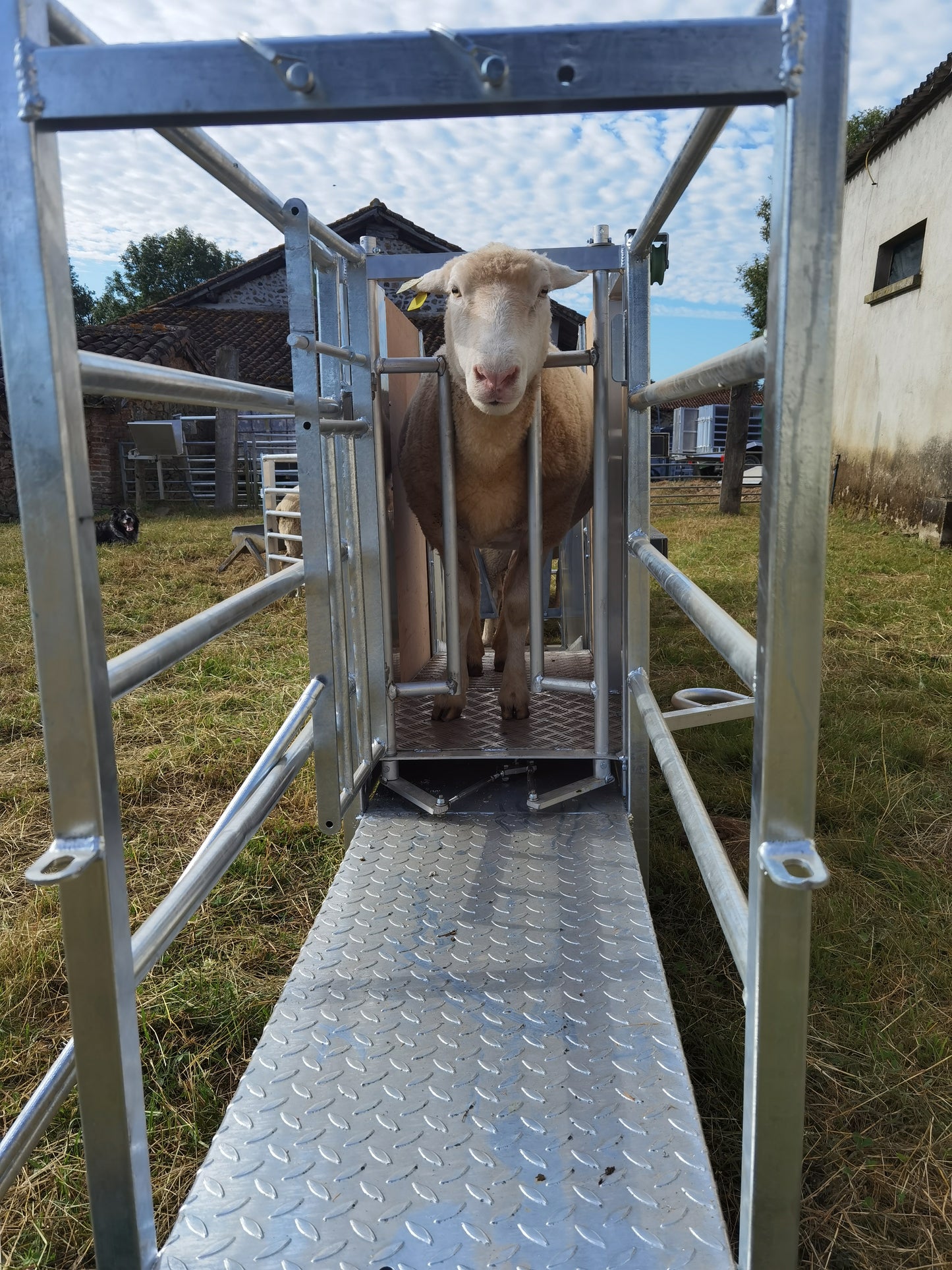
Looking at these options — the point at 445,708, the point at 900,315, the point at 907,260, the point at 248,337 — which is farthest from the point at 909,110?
the point at 248,337

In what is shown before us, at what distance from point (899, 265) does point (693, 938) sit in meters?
11.8

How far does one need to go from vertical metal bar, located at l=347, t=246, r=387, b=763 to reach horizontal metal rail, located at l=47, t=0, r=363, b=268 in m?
0.20

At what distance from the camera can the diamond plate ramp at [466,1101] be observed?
1214mm

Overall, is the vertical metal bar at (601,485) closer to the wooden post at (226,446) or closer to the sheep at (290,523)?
the sheep at (290,523)

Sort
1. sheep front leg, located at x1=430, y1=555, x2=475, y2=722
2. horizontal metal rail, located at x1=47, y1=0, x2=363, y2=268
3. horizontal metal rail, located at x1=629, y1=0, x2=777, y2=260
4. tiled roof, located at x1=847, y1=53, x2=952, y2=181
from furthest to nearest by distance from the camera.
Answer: tiled roof, located at x1=847, y1=53, x2=952, y2=181
sheep front leg, located at x1=430, y1=555, x2=475, y2=722
horizontal metal rail, located at x1=629, y1=0, x2=777, y2=260
horizontal metal rail, located at x1=47, y1=0, x2=363, y2=268

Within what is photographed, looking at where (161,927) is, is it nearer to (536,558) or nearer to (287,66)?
(287,66)

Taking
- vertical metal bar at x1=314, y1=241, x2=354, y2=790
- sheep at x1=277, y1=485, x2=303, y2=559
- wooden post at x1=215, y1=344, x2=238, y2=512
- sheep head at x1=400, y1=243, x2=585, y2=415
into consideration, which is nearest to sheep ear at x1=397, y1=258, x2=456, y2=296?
sheep head at x1=400, y1=243, x2=585, y2=415

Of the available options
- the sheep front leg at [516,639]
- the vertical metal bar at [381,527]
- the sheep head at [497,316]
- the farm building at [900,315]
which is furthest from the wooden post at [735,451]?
the vertical metal bar at [381,527]

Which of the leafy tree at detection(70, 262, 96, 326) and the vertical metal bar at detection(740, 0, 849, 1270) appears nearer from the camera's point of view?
the vertical metal bar at detection(740, 0, 849, 1270)

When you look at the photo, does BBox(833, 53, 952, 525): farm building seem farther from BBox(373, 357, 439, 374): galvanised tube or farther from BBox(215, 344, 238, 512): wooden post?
BBox(215, 344, 238, 512): wooden post

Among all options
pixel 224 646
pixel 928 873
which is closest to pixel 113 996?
pixel 928 873

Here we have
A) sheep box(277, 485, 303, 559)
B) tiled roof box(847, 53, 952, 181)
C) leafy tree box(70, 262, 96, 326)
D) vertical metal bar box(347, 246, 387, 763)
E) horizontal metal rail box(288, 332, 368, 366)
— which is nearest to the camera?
horizontal metal rail box(288, 332, 368, 366)

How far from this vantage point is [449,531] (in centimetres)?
272

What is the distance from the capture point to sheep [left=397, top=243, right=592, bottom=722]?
2650 millimetres
